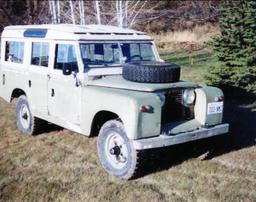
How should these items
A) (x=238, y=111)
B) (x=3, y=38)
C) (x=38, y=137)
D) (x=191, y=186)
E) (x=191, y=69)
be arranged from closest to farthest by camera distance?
(x=191, y=186)
(x=38, y=137)
(x=3, y=38)
(x=238, y=111)
(x=191, y=69)

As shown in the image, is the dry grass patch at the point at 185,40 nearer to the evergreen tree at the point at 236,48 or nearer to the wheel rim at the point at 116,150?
the evergreen tree at the point at 236,48

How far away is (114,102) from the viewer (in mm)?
5469

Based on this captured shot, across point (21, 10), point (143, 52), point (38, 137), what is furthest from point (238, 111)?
point (21, 10)

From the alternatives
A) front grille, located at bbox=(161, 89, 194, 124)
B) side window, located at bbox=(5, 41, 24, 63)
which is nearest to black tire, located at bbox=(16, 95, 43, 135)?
side window, located at bbox=(5, 41, 24, 63)

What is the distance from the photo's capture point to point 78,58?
6363 millimetres

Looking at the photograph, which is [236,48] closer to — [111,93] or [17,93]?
[17,93]

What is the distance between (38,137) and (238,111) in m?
4.50

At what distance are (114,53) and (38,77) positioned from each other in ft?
4.42

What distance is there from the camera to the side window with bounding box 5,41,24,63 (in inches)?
309

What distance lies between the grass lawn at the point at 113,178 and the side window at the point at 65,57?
135cm

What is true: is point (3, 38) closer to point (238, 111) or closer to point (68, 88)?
point (68, 88)

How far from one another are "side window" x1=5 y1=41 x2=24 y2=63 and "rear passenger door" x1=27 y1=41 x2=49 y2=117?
1.36 ft

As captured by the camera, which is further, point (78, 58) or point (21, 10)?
point (21, 10)

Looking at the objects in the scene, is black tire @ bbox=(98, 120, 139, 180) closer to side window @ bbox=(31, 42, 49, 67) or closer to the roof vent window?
side window @ bbox=(31, 42, 49, 67)
